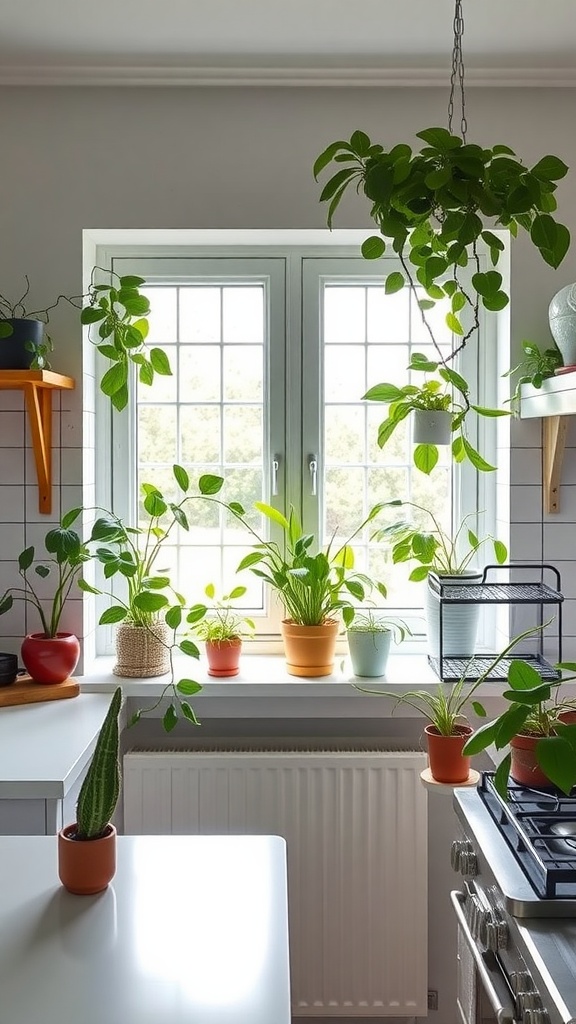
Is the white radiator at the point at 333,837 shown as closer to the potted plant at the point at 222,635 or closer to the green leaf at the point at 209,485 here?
the potted plant at the point at 222,635

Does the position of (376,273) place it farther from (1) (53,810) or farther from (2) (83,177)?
(1) (53,810)

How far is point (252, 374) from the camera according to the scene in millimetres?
2738

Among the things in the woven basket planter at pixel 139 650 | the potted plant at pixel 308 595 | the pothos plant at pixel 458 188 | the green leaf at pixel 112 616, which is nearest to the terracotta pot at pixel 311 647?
the potted plant at pixel 308 595

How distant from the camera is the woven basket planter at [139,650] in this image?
248cm

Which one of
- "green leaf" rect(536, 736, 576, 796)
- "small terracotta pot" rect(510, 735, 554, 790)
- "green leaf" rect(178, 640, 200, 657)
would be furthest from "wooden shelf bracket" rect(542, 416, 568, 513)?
"green leaf" rect(536, 736, 576, 796)

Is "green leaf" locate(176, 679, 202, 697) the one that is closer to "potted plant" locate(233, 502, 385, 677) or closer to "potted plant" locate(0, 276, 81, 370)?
"potted plant" locate(233, 502, 385, 677)

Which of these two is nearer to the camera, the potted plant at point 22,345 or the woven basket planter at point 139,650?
the potted plant at point 22,345

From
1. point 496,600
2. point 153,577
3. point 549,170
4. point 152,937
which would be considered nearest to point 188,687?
point 153,577

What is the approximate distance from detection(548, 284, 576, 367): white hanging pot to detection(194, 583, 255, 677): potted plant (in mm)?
1072

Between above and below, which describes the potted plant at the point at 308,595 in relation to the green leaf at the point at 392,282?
below

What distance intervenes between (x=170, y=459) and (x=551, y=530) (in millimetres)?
1129

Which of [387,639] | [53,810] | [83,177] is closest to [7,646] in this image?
[53,810]

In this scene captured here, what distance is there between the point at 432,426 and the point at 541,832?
107 cm

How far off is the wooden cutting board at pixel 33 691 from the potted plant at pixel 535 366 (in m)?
1.42
